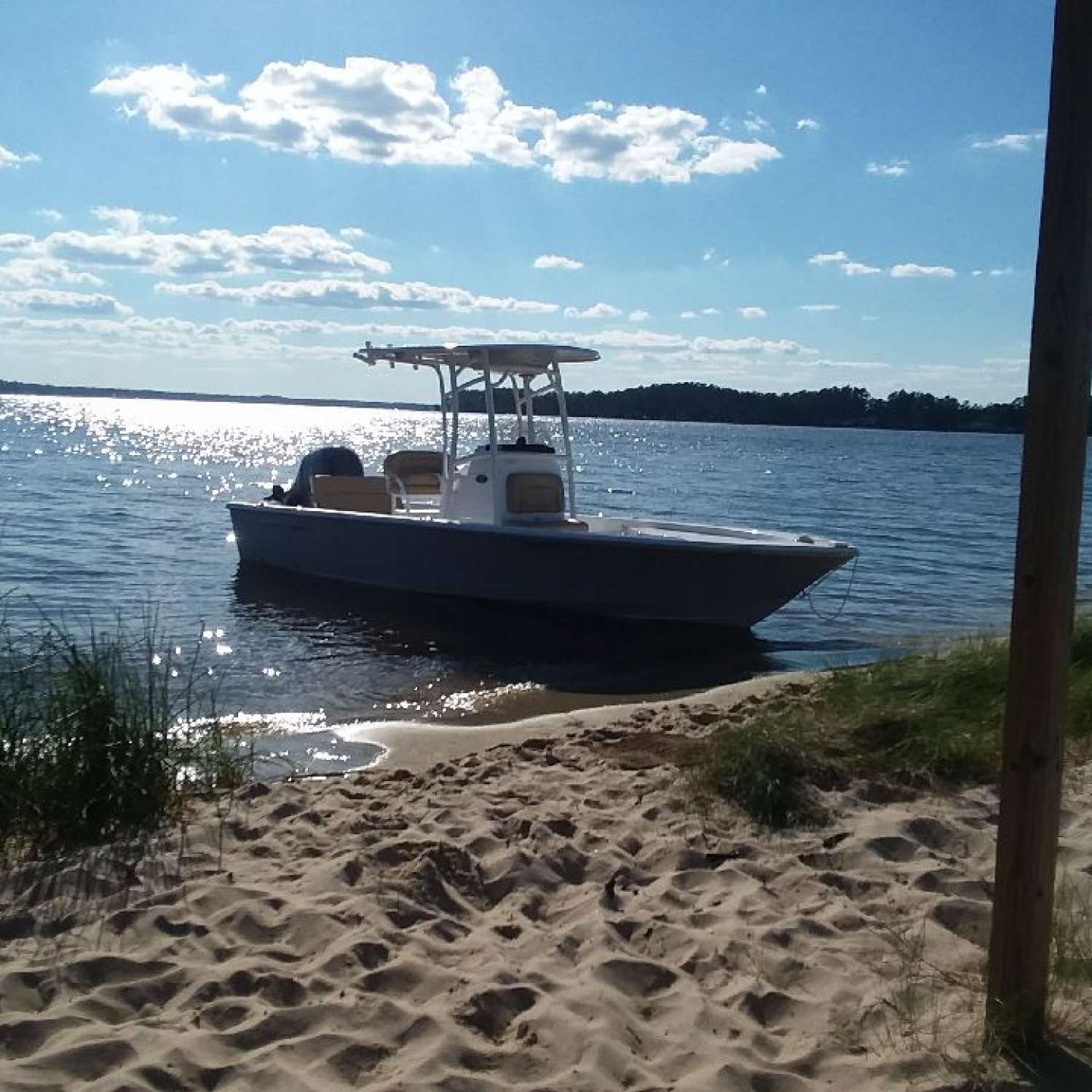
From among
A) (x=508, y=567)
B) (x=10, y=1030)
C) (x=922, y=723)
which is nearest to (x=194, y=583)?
(x=508, y=567)

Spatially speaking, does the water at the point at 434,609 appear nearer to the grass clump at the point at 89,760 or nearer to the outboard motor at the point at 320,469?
the outboard motor at the point at 320,469

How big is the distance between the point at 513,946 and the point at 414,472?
39.7 feet

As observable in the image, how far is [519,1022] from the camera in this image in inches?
135

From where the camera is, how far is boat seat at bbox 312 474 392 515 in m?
15.8

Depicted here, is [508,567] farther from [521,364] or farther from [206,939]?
[206,939]

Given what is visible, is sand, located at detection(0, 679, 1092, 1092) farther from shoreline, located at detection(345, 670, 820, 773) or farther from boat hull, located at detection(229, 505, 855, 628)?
boat hull, located at detection(229, 505, 855, 628)

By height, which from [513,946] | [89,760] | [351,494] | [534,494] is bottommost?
[513,946]

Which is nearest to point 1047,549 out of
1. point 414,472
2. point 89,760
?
point 89,760

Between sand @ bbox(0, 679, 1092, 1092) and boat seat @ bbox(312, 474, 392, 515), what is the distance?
1040 cm

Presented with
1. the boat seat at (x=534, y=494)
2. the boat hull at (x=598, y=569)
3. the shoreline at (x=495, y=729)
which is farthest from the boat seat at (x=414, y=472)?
the shoreline at (x=495, y=729)

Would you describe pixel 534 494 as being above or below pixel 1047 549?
below

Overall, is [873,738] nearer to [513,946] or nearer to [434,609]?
[513,946]

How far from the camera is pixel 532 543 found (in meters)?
12.5

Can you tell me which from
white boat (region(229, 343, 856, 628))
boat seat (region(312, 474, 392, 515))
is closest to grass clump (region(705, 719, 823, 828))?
white boat (region(229, 343, 856, 628))
